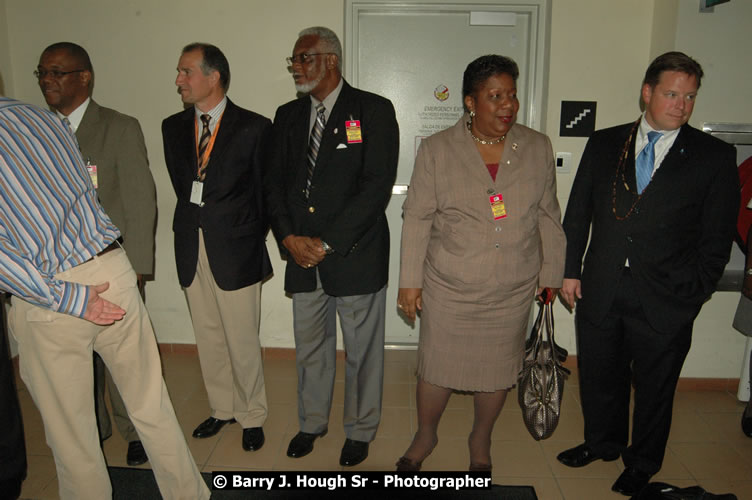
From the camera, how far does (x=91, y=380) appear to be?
6.14 ft

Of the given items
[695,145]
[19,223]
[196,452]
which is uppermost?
[695,145]

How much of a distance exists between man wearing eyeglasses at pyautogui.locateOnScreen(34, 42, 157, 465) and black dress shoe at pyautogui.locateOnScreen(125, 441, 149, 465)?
31 cm

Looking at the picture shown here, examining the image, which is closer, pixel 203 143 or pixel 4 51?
pixel 203 143

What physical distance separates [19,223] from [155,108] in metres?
2.37

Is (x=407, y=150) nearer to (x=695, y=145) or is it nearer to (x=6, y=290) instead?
(x=695, y=145)

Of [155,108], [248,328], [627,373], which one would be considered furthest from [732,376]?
[155,108]

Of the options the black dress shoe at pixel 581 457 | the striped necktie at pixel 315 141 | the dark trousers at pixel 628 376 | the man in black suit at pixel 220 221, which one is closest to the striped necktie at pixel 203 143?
the man in black suit at pixel 220 221

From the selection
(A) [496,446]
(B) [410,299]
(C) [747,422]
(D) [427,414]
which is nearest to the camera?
(B) [410,299]

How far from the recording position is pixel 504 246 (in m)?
2.26

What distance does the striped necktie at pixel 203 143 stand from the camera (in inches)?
104

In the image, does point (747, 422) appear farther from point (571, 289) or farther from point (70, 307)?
point (70, 307)

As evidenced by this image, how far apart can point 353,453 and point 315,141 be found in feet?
5.02

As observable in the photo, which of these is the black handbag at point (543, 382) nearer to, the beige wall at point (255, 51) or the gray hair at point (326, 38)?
the beige wall at point (255, 51)

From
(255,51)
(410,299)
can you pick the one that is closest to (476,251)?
(410,299)
